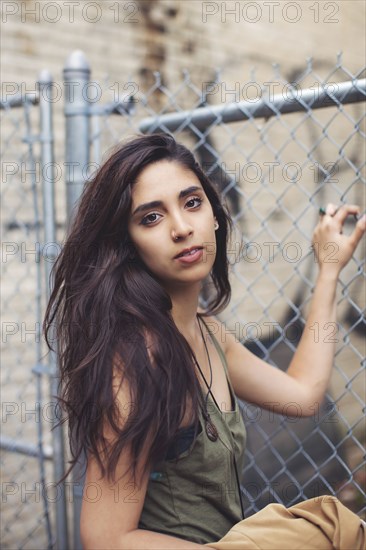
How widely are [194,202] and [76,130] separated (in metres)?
0.75

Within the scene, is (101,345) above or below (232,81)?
below

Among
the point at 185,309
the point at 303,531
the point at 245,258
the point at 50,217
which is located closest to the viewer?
the point at 303,531

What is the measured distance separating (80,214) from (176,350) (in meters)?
0.46

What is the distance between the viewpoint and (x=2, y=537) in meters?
3.53

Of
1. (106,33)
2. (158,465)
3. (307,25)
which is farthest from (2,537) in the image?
(307,25)

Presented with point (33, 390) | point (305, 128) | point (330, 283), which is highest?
point (305, 128)

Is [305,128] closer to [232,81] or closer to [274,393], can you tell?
[232,81]

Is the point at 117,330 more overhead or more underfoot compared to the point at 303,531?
more overhead

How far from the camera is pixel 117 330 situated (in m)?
1.56

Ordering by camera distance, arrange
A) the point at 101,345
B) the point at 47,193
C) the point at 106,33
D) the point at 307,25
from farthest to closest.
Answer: the point at 307,25 < the point at 106,33 < the point at 47,193 < the point at 101,345
